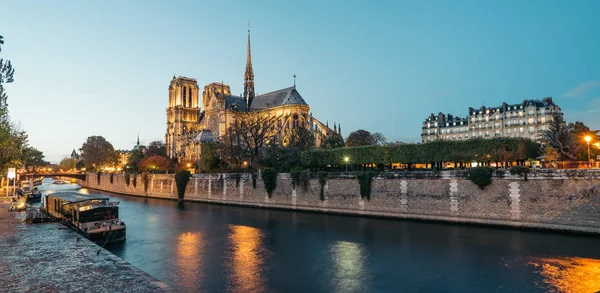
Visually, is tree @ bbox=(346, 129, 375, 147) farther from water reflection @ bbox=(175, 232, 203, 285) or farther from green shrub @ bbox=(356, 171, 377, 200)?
water reflection @ bbox=(175, 232, 203, 285)

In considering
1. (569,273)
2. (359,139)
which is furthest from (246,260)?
(359,139)

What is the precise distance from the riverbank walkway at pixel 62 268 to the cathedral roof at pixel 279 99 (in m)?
59.0

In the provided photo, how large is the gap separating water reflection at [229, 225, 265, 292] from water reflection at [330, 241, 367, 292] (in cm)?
285

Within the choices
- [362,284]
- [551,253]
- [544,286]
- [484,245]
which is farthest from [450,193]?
[362,284]

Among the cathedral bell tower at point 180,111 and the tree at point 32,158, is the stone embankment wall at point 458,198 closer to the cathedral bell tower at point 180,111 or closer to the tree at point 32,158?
the tree at point 32,158

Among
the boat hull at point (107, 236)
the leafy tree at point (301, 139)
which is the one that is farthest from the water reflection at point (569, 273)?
the leafy tree at point (301, 139)

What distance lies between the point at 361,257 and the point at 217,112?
6733cm

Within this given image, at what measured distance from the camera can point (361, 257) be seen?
17.3 m

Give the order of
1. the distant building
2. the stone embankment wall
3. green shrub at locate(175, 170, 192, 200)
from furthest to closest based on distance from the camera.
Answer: the distant building, green shrub at locate(175, 170, 192, 200), the stone embankment wall

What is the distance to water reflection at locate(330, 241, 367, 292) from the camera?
13.2 meters

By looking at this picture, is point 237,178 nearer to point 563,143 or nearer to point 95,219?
point 95,219

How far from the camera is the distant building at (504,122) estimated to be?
6488 cm

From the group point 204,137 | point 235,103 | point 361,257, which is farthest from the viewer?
point 235,103

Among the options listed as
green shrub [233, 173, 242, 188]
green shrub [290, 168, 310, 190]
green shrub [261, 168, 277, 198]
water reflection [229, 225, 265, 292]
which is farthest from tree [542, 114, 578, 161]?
green shrub [233, 173, 242, 188]
